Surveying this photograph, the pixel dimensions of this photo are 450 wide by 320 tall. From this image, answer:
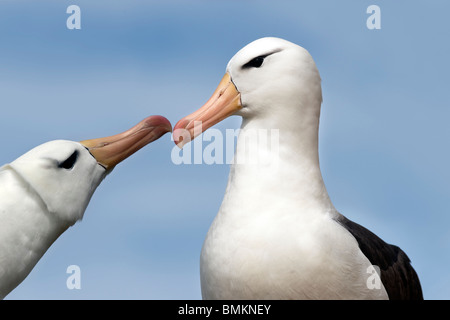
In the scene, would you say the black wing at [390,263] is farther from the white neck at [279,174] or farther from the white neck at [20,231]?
the white neck at [20,231]

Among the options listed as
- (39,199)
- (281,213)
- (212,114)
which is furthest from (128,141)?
(281,213)

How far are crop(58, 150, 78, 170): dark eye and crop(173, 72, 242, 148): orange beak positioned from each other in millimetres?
739

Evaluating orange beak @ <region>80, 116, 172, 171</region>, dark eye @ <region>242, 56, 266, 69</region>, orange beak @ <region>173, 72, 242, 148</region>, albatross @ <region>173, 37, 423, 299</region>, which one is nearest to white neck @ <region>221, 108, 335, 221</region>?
albatross @ <region>173, 37, 423, 299</region>

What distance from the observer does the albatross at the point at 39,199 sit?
5223mm

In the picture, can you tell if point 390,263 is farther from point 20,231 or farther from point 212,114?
point 20,231

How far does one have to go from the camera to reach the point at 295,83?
539cm

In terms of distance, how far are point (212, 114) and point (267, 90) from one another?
0.43m

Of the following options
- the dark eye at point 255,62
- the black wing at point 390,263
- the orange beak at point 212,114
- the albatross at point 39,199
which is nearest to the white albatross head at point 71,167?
the albatross at point 39,199

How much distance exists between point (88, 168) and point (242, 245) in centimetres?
133

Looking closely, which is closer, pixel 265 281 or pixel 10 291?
pixel 265 281

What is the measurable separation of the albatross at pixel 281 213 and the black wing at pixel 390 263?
10 millimetres

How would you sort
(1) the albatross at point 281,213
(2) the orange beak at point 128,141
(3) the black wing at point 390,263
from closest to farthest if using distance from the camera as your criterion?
(1) the albatross at point 281,213 < (3) the black wing at point 390,263 < (2) the orange beak at point 128,141

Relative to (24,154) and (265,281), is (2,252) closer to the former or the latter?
(24,154)
